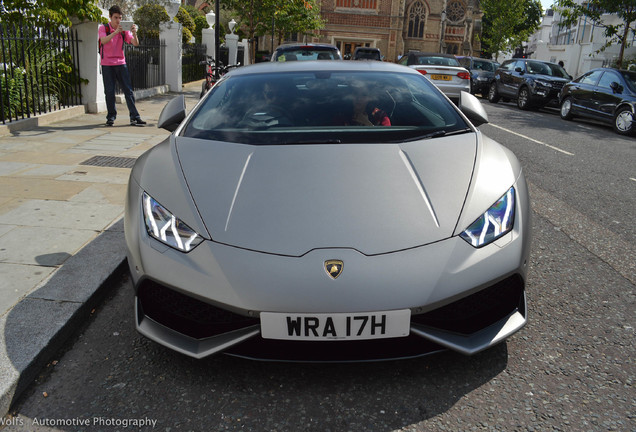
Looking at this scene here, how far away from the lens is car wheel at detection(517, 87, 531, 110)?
17344 mm

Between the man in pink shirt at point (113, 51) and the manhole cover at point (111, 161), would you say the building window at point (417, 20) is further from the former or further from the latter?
the manhole cover at point (111, 161)

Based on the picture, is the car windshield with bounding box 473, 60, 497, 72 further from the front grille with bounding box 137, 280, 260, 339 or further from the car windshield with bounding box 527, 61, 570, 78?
the front grille with bounding box 137, 280, 260, 339

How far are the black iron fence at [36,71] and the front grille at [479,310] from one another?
25.3ft

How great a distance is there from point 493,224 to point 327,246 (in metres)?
0.78

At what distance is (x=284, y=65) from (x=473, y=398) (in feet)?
8.96

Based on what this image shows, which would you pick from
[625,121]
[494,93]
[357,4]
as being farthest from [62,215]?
[357,4]

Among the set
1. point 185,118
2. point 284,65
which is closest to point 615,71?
point 284,65

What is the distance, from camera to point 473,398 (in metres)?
2.32

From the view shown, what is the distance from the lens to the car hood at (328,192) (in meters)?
2.32

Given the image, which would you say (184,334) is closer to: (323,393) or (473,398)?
(323,393)

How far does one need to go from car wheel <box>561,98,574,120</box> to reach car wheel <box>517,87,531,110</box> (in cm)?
217

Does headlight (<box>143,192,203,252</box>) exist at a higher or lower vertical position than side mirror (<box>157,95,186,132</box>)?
lower

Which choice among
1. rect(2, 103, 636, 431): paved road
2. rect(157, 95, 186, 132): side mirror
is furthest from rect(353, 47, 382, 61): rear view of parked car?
rect(2, 103, 636, 431): paved road

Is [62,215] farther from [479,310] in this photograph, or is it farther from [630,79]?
[630,79]
